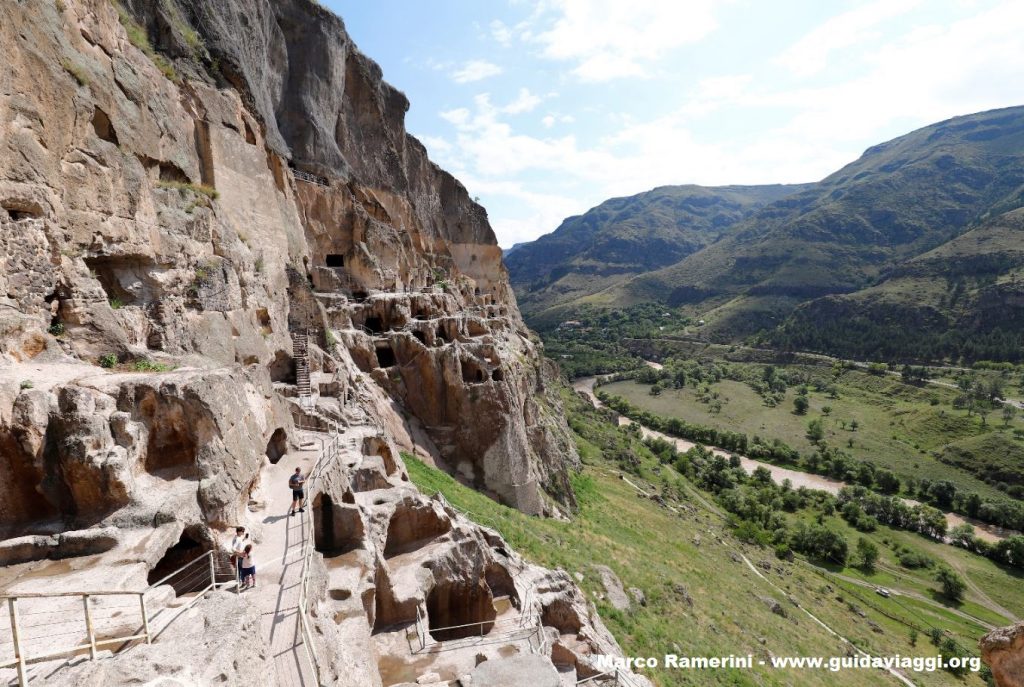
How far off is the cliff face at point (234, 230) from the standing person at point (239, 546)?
20.2 inches

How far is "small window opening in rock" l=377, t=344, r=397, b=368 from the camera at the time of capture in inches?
1278

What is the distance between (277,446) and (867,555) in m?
57.4

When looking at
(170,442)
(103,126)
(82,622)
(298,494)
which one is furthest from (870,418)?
(103,126)

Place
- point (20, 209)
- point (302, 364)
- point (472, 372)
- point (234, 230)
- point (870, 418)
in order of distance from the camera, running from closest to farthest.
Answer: point (20, 209) → point (234, 230) → point (302, 364) → point (472, 372) → point (870, 418)

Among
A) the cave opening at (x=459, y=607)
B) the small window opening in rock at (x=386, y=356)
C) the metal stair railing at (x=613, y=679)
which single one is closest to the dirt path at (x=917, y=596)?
the metal stair railing at (x=613, y=679)

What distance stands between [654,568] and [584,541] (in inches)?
163

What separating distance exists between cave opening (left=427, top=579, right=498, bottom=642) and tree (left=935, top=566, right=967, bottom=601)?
52936 mm

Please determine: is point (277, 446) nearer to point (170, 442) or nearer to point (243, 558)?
point (170, 442)

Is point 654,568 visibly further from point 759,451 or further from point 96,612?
point 759,451

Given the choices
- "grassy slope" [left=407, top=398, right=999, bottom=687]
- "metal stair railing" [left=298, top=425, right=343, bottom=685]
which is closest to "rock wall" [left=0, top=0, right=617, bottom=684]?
"metal stair railing" [left=298, top=425, right=343, bottom=685]

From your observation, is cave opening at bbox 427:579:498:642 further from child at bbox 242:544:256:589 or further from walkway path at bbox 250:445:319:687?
child at bbox 242:544:256:589

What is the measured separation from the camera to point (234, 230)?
22.4m

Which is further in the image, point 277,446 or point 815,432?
point 815,432

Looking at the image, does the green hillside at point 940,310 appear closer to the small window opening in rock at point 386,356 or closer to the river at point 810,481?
the river at point 810,481
